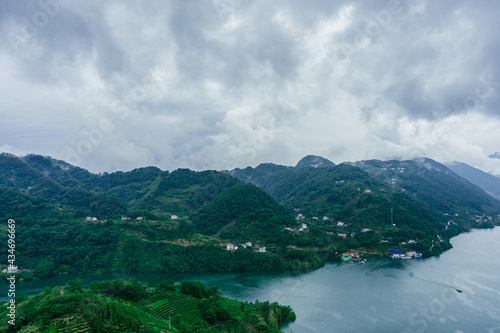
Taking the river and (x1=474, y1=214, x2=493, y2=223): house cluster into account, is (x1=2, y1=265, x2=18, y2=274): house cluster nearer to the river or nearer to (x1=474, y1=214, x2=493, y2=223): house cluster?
the river

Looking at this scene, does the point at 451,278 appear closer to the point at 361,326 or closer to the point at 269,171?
the point at 361,326

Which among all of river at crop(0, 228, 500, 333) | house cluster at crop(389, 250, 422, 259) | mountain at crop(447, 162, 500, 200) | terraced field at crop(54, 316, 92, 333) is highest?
mountain at crop(447, 162, 500, 200)

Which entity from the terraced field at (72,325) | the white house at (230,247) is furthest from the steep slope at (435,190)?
the terraced field at (72,325)

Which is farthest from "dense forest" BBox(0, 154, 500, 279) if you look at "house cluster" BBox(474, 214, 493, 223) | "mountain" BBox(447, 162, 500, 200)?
"mountain" BBox(447, 162, 500, 200)

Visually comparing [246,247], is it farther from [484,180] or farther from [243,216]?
[484,180]

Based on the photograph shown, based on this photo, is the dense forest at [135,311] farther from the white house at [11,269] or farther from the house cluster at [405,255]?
the house cluster at [405,255]
